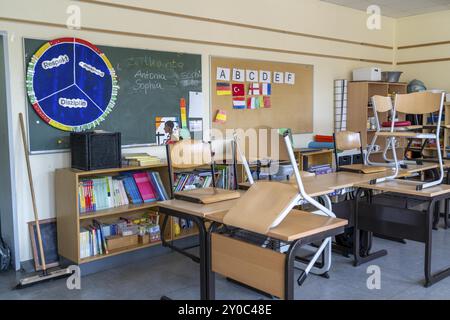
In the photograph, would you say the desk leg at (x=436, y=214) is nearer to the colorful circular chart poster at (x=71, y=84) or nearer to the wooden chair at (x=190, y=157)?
the wooden chair at (x=190, y=157)

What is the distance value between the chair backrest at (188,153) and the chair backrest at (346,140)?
1.42 metres

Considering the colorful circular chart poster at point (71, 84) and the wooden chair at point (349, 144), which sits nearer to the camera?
the colorful circular chart poster at point (71, 84)

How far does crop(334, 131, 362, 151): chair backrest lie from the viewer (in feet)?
14.3

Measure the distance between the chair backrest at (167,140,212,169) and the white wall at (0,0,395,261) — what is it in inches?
49.6

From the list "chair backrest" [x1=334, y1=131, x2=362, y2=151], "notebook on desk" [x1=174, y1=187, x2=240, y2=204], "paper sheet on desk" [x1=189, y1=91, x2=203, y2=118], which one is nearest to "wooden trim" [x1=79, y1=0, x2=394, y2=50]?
"paper sheet on desk" [x1=189, y1=91, x2=203, y2=118]

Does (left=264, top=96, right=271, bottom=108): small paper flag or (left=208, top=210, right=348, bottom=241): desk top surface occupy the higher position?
(left=264, top=96, right=271, bottom=108): small paper flag

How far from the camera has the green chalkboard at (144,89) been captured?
440 cm

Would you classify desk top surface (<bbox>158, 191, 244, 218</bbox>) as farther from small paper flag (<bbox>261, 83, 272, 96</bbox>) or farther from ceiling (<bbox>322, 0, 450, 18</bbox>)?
ceiling (<bbox>322, 0, 450, 18</bbox>)

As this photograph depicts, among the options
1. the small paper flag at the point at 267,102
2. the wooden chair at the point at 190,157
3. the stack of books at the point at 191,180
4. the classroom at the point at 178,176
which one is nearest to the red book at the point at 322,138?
the classroom at the point at 178,176

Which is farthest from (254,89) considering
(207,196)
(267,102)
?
(207,196)
